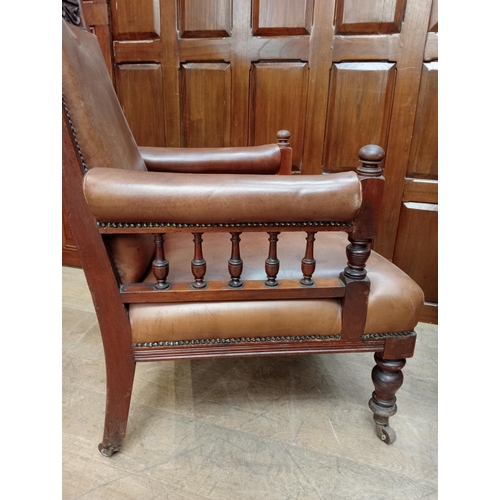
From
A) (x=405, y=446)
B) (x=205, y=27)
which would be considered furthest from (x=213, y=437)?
(x=205, y=27)

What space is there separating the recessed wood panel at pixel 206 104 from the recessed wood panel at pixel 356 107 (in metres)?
0.45

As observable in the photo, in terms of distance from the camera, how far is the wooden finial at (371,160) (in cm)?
69

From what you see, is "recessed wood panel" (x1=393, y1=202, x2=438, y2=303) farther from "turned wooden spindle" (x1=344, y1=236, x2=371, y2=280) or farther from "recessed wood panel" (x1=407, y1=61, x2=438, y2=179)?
"turned wooden spindle" (x1=344, y1=236, x2=371, y2=280)

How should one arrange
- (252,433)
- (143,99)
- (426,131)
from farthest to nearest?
(143,99) → (426,131) → (252,433)

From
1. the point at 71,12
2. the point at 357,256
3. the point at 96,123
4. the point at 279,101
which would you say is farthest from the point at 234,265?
the point at 279,101

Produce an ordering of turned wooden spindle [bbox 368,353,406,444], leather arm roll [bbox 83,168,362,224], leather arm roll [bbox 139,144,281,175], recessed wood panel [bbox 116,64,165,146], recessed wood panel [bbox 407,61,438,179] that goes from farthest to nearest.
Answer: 1. recessed wood panel [bbox 116,64,165,146]
2. recessed wood panel [bbox 407,61,438,179]
3. leather arm roll [bbox 139,144,281,175]
4. turned wooden spindle [bbox 368,353,406,444]
5. leather arm roll [bbox 83,168,362,224]

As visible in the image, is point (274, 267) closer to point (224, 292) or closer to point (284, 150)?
point (224, 292)

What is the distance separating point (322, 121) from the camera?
1.49m

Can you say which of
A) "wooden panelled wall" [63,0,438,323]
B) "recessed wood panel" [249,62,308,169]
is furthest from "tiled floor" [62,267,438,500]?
"recessed wood panel" [249,62,308,169]

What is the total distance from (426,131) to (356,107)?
288 millimetres

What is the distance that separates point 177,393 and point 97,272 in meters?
0.59

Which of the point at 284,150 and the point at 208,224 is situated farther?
the point at 284,150

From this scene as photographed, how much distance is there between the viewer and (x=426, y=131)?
1397mm

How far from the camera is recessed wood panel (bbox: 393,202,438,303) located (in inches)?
58.4
